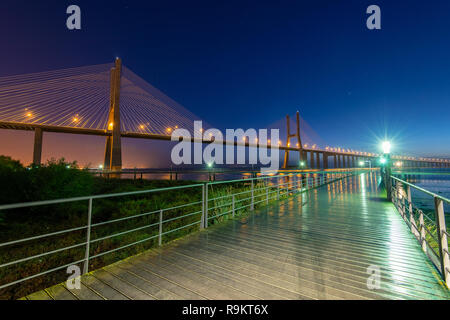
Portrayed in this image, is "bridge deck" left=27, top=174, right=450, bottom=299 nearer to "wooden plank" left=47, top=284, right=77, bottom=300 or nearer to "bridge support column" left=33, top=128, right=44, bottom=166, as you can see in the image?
"wooden plank" left=47, top=284, right=77, bottom=300

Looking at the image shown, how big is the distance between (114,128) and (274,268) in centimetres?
2379

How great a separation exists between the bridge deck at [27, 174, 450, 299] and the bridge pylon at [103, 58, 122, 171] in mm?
20495

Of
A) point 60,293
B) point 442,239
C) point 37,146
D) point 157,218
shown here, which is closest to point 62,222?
point 157,218

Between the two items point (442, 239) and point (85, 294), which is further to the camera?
point (442, 239)

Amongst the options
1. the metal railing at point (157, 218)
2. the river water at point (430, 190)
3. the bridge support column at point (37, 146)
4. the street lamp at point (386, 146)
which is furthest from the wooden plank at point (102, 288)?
the bridge support column at point (37, 146)

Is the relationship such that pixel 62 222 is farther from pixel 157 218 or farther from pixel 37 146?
pixel 37 146

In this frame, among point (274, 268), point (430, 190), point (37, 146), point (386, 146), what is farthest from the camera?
point (430, 190)

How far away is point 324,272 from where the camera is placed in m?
2.31

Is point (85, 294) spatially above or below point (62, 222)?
above

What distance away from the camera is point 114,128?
2233 centimetres

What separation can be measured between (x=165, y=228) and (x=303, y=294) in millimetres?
5080

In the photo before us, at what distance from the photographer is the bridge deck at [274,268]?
196 centimetres
